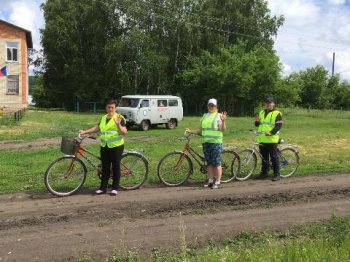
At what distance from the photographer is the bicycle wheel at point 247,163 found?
10.7 metres

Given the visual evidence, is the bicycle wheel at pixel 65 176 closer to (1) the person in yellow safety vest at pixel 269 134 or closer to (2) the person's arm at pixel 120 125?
(2) the person's arm at pixel 120 125

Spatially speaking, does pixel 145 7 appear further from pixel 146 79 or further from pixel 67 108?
pixel 67 108

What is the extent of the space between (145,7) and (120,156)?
129 feet

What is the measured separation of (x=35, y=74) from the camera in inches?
2589

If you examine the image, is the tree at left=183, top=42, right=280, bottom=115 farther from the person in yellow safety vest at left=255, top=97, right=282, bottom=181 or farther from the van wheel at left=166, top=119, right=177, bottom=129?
the person in yellow safety vest at left=255, top=97, right=282, bottom=181

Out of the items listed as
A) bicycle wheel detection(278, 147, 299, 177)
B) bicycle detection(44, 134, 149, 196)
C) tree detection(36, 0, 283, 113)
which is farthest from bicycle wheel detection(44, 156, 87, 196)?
tree detection(36, 0, 283, 113)

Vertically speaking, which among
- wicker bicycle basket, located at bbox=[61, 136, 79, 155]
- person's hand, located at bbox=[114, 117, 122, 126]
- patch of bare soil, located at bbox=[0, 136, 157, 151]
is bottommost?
patch of bare soil, located at bbox=[0, 136, 157, 151]

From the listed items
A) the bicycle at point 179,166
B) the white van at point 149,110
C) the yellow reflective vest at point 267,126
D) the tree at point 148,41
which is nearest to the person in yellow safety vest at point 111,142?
the bicycle at point 179,166

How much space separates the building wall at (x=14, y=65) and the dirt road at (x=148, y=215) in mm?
41340

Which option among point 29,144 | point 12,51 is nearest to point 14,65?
point 12,51

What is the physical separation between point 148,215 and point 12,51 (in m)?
44.3

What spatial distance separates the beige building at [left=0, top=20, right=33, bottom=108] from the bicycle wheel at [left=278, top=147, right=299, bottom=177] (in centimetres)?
4057

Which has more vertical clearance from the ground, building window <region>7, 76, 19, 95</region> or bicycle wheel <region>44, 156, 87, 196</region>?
building window <region>7, 76, 19, 95</region>

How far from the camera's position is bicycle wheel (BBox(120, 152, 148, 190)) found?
31.4 ft
